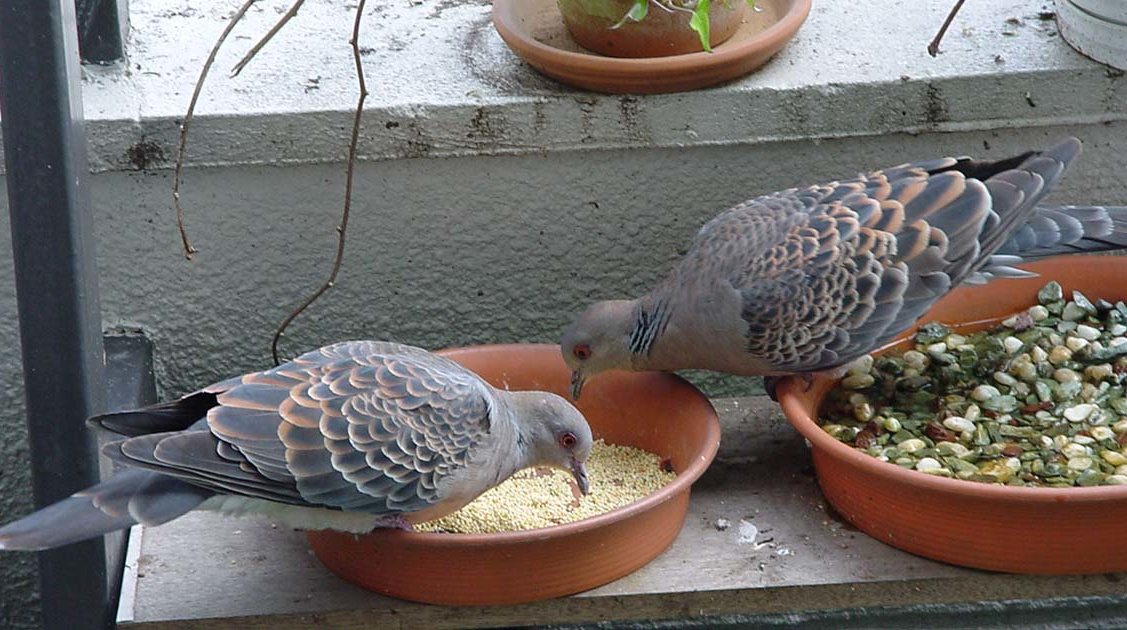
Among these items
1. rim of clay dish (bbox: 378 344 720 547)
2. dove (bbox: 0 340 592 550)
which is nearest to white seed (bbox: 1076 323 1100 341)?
rim of clay dish (bbox: 378 344 720 547)

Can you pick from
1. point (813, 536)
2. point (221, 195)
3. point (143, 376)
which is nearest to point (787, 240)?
point (813, 536)

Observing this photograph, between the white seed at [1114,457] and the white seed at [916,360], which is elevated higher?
the white seed at [1114,457]

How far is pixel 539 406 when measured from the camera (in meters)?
2.38

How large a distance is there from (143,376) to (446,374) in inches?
33.8

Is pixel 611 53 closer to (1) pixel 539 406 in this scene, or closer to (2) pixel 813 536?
(1) pixel 539 406

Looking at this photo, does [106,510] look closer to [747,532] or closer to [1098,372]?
[747,532]

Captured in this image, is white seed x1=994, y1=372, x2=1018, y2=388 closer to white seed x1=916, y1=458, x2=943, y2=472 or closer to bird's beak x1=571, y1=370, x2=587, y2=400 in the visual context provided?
white seed x1=916, y1=458, x2=943, y2=472

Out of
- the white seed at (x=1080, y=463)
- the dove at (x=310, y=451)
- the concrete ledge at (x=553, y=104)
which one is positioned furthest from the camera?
the concrete ledge at (x=553, y=104)

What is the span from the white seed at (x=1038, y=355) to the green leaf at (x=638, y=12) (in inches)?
38.1

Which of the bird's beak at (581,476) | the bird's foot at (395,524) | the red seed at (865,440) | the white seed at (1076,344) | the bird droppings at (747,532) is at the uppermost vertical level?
the white seed at (1076,344)

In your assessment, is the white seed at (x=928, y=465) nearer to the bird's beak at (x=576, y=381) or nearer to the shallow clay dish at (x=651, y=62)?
the bird's beak at (x=576, y=381)

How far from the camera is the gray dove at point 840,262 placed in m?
2.38

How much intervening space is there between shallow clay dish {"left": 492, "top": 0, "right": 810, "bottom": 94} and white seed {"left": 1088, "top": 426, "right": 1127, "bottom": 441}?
37.7 inches

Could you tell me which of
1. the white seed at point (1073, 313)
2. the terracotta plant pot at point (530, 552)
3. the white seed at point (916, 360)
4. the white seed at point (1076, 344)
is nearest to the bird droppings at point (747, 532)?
the terracotta plant pot at point (530, 552)
